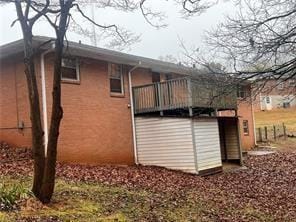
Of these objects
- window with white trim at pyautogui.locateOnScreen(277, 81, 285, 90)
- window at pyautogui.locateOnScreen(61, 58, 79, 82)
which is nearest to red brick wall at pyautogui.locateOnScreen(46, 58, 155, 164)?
window at pyautogui.locateOnScreen(61, 58, 79, 82)

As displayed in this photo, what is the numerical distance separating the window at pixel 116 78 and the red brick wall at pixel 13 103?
4391 millimetres

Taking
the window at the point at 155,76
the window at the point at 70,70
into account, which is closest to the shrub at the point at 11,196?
the window at the point at 70,70

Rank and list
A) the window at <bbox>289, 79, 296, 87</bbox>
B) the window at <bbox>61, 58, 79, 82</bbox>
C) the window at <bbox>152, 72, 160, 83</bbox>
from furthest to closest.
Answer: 1. the window at <bbox>152, 72, 160, 83</bbox>
2. the window at <bbox>61, 58, 79, 82</bbox>
3. the window at <bbox>289, 79, 296, 87</bbox>

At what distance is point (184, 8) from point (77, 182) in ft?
19.7

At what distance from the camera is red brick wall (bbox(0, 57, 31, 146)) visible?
59.4ft

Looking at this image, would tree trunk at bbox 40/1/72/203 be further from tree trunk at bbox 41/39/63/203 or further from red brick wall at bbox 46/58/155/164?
red brick wall at bbox 46/58/155/164

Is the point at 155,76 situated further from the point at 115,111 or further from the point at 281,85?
the point at 281,85

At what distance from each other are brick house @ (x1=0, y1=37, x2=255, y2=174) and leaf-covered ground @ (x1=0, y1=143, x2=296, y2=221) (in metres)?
1.24

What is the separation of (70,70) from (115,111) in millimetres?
3239

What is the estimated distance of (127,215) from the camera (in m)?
10.3

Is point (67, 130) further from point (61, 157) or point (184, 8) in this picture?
point (184, 8)

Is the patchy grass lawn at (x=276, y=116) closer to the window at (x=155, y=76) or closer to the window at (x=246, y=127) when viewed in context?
the window at (x=246, y=127)

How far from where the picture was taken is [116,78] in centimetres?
2131

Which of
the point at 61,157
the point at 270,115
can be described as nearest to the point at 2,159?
the point at 61,157
